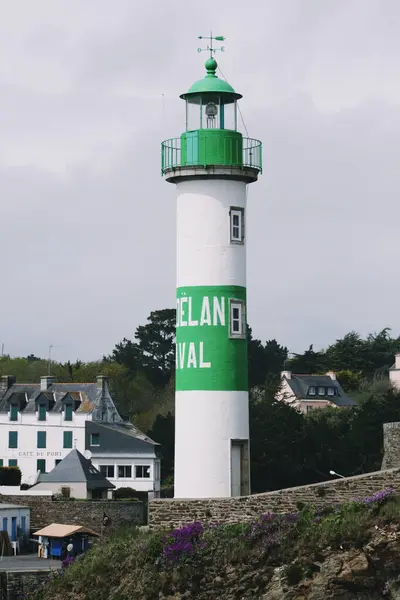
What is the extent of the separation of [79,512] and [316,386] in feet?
154

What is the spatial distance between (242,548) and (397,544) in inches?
151

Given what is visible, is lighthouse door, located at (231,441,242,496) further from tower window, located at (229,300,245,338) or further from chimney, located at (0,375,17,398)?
chimney, located at (0,375,17,398)

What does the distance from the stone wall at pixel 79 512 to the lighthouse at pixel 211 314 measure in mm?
19052

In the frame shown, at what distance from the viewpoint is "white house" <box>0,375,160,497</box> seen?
75.9 metres

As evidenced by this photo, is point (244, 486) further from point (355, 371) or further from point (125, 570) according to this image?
point (355, 371)

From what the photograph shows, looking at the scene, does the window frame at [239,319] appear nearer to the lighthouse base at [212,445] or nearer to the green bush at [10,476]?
the lighthouse base at [212,445]

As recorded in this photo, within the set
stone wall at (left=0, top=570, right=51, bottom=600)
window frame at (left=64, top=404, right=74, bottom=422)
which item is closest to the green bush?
window frame at (left=64, top=404, right=74, bottom=422)

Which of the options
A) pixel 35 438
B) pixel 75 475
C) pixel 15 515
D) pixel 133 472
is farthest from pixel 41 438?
pixel 15 515

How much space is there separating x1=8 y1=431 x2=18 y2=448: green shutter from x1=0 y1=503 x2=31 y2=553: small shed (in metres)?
24.0

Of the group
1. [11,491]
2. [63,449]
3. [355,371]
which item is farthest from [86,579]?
[355,371]

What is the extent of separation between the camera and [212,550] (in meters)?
A: 35.4

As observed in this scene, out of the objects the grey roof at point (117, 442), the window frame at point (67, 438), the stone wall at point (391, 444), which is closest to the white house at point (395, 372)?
the grey roof at point (117, 442)

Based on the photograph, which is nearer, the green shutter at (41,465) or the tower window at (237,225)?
the tower window at (237,225)

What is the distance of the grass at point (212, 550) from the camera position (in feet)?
110
